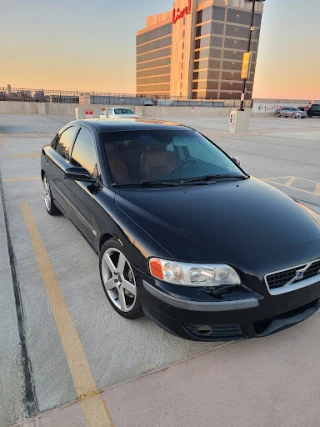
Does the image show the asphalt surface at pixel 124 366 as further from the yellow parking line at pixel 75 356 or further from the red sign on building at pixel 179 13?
the red sign on building at pixel 179 13

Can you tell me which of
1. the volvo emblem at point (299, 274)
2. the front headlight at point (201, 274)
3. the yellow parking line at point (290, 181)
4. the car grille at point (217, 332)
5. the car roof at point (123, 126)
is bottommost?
the yellow parking line at point (290, 181)

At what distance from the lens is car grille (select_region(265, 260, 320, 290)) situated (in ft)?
6.70

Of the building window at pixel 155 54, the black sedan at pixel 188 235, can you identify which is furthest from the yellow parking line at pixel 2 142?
the building window at pixel 155 54

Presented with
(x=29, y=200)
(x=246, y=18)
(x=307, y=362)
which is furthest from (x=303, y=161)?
(x=246, y=18)

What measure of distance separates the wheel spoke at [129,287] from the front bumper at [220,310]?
20 cm

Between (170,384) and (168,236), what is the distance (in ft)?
3.14

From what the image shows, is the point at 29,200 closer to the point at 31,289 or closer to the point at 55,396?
the point at 31,289

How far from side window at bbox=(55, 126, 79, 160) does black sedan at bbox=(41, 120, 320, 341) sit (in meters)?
0.36

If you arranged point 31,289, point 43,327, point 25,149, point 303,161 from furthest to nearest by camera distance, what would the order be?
point 25,149 → point 303,161 → point 31,289 → point 43,327

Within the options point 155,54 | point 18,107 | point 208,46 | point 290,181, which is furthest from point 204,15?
point 290,181

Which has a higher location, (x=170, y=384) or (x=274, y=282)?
(x=274, y=282)

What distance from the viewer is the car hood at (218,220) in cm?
212

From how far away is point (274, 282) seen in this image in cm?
206

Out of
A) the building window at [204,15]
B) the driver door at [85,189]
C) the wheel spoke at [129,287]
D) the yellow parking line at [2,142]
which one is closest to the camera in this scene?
the wheel spoke at [129,287]
